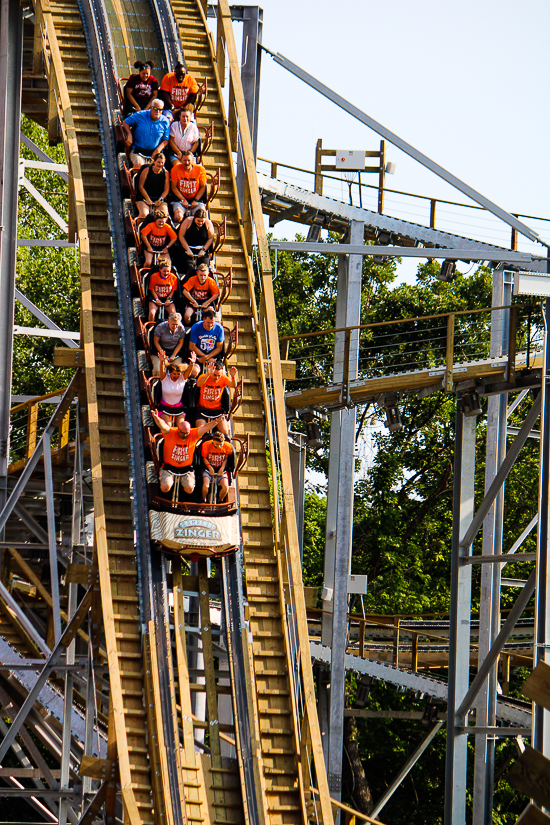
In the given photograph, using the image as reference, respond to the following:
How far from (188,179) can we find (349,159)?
4.38m

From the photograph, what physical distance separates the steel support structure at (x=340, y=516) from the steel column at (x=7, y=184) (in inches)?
138

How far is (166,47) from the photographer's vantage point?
46.0 feet

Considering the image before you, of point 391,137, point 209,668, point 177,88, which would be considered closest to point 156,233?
point 177,88

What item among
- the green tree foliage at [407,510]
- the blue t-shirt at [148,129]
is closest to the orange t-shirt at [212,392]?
the blue t-shirt at [148,129]

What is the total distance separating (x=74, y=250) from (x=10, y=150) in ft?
55.3

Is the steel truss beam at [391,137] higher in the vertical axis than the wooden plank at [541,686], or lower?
higher

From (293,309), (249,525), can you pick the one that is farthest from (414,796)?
(249,525)

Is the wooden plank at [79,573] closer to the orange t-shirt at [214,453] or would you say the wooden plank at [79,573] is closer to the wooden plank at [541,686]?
A: the orange t-shirt at [214,453]

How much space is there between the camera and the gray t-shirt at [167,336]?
33.3 ft

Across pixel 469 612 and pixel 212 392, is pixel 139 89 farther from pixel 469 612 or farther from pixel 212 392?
pixel 469 612

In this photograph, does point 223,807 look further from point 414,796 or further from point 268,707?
point 414,796

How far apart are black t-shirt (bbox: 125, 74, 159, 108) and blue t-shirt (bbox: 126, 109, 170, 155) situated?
0.36 meters

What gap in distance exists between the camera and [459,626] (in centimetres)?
1111

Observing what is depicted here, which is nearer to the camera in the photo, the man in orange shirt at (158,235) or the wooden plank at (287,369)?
the wooden plank at (287,369)
